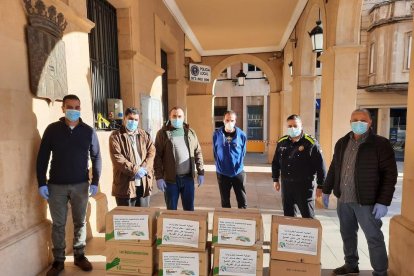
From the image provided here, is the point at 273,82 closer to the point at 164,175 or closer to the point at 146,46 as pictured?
the point at 146,46

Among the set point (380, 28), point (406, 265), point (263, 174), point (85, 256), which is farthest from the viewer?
point (380, 28)

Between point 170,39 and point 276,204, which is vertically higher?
point 170,39

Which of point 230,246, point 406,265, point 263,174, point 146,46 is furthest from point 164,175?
point 263,174

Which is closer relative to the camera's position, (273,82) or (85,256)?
(85,256)

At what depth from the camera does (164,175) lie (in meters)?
3.46

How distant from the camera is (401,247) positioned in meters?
2.65

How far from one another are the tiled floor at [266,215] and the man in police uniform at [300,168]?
67cm

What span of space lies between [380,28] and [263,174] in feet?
31.2

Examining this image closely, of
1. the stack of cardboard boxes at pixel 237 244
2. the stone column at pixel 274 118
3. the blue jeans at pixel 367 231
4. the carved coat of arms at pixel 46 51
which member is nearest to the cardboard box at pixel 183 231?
the stack of cardboard boxes at pixel 237 244

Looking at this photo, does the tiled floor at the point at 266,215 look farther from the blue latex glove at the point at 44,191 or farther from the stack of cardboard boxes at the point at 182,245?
the stack of cardboard boxes at the point at 182,245

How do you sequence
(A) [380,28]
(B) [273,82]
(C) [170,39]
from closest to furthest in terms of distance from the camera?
(C) [170,39], (B) [273,82], (A) [380,28]

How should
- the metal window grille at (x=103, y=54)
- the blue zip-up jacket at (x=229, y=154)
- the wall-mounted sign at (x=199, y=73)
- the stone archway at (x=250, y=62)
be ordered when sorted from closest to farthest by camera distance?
the blue zip-up jacket at (x=229, y=154) < the metal window grille at (x=103, y=54) < the wall-mounted sign at (x=199, y=73) < the stone archway at (x=250, y=62)

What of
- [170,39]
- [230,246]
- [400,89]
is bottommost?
[230,246]

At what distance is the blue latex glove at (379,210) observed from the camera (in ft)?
8.02
